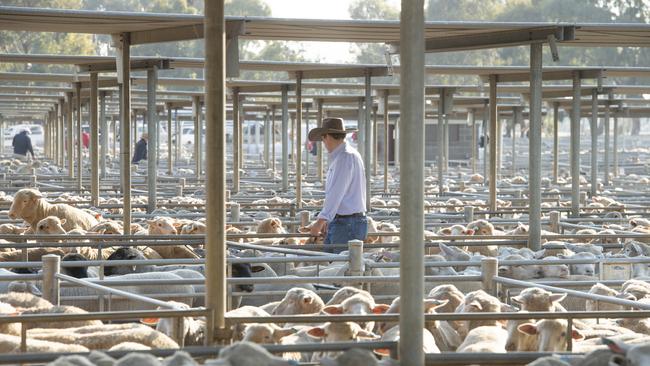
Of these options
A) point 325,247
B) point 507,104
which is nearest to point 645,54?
point 507,104

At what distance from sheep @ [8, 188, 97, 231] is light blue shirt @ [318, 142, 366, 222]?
5659 millimetres

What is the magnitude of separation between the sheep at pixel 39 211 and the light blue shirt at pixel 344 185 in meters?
5.66

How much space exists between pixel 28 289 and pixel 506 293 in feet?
13.0

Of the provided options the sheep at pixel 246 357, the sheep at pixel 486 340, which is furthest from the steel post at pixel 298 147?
the sheep at pixel 246 357

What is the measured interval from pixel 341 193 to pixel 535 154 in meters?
2.56

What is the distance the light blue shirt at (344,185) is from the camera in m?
11.0

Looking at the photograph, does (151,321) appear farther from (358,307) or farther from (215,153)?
(215,153)

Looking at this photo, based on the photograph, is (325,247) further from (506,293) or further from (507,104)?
(507,104)

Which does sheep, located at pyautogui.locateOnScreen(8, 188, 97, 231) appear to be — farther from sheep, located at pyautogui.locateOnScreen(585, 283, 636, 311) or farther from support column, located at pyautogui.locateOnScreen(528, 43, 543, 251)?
sheep, located at pyautogui.locateOnScreen(585, 283, 636, 311)

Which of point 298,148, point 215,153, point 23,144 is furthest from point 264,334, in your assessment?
point 23,144

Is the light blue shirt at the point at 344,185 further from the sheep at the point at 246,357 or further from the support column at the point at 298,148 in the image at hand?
the support column at the point at 298,148

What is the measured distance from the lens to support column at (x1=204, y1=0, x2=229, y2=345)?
614 cm

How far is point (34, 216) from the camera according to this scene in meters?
16.1

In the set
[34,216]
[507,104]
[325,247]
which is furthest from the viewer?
[507,104]
